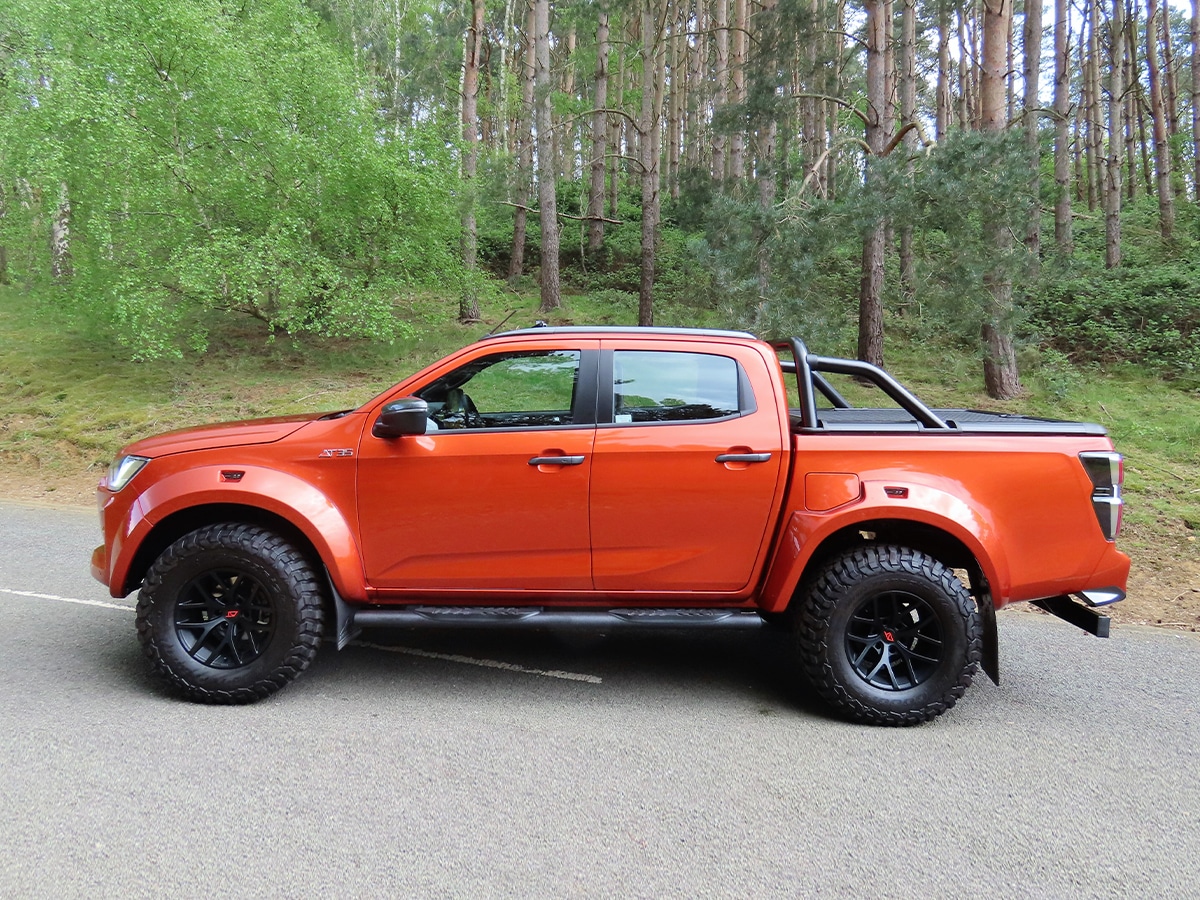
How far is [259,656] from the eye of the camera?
13.2 ft

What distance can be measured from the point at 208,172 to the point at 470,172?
554 centimetres

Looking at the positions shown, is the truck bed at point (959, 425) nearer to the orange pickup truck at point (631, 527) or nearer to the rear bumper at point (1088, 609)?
the orange pickup truck at point (631, 527)

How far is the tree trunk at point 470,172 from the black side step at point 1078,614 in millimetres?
12766

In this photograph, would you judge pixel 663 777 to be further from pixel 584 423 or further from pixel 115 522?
pixel 115 522

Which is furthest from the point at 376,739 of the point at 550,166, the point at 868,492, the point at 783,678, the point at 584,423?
the point at 550,166

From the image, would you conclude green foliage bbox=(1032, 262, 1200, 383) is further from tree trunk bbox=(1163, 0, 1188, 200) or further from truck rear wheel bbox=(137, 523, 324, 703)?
truck rear wheel bbox=(137, 523, 324, 703)

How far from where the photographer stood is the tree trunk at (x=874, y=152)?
12164 millimetres

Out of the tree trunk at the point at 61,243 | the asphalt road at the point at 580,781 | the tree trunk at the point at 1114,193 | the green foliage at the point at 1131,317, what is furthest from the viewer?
the tree trunk at the point at 1114,193

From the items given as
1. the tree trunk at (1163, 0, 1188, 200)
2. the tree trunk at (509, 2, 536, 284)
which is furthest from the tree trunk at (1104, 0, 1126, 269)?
the tree trunk at (509, 2, 536, 284)

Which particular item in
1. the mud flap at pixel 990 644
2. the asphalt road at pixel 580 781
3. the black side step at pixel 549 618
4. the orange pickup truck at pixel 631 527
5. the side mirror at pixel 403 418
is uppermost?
the side mirror at pixel 403 418

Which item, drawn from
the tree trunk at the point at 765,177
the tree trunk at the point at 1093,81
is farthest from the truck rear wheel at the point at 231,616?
the tree trunk at the point at 1093,81

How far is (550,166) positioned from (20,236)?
10180 millimetres

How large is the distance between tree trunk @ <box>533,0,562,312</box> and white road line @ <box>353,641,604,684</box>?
14381mm

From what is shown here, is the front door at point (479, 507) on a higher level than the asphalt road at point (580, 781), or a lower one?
higher
